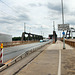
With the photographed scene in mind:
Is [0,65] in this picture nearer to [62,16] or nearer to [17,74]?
[17,74]

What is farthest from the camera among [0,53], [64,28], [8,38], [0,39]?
[8,38]

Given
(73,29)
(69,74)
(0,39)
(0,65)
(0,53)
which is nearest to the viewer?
(69,74)

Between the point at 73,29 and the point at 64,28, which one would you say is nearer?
the point at 64,28

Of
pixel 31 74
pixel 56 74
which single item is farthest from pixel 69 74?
pixel 31 74

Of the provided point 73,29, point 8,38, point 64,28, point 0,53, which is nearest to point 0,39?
point 8,38

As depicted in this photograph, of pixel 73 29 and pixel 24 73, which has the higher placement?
pixel 73 29

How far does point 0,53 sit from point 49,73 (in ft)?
14.1

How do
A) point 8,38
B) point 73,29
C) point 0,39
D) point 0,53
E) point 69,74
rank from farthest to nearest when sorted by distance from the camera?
point 73,29
point 8,38
point 0,39
point 0,53
point 69,74

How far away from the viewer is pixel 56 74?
630 cm

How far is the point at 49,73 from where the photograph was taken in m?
6.51

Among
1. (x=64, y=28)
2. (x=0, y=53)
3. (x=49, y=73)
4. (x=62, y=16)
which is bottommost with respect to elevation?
(x=49, y=73)

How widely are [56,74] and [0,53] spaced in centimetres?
470

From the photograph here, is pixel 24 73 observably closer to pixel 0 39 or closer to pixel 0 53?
pixel 0 53

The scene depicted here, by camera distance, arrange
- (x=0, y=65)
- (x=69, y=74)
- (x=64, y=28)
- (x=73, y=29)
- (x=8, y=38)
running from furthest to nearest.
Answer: (x=73, y=29) → (x=8, y=38) → (x=64, y=28) → (x=0, y=65) → (x=69, y=74)
